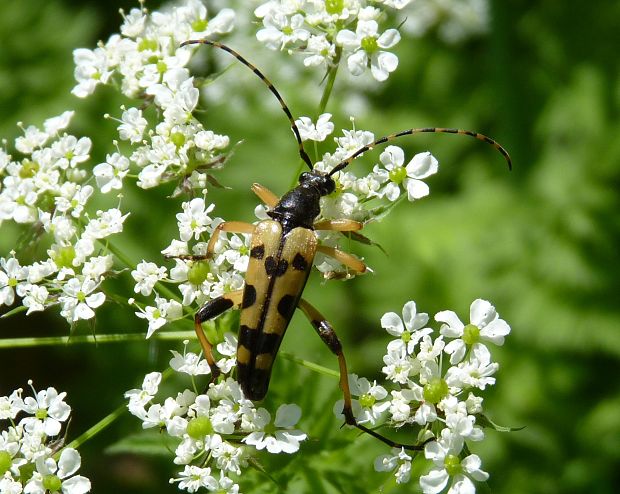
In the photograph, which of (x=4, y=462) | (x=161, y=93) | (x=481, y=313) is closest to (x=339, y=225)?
(x=481, y=313)

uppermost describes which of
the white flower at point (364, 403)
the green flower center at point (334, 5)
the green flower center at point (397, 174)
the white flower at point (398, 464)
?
the green flower center at point (334, 5)

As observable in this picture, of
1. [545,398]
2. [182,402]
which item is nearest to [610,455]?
[545,398]

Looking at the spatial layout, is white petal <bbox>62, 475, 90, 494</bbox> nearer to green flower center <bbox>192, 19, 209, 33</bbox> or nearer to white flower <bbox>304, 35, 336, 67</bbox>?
white flower <bbox>304, 35, 336, 67</bbox>

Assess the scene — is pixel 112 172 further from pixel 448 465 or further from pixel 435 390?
pixel 448 465

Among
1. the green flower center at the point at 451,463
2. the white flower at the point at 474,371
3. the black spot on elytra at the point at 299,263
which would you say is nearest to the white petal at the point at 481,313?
the white flower at the point at 474,371

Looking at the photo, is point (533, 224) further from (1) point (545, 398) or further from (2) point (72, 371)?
(2) point (72, 371)

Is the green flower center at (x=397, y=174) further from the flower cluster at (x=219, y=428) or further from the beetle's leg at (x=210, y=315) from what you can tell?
the flower cluster at (x=219, y=428)
